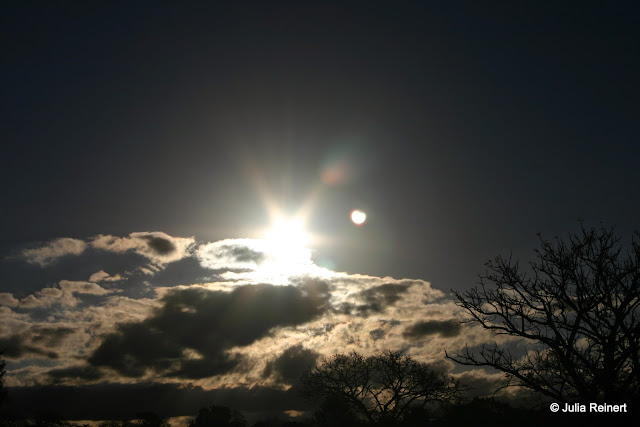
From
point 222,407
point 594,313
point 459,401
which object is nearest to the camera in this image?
point 594,313

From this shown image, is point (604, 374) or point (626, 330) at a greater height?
point (626, 330)

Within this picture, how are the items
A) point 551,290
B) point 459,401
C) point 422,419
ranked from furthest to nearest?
point 459,401 < point 422,419 < point 551,290

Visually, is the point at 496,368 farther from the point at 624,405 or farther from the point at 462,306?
the point at 624,405

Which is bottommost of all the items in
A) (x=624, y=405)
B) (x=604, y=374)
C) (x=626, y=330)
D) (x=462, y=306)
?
(x=624, y=405)

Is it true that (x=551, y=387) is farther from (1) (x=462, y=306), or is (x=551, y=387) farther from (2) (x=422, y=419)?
(2) (x=422, y=419)

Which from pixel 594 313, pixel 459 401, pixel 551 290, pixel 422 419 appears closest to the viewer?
pixel 594 313

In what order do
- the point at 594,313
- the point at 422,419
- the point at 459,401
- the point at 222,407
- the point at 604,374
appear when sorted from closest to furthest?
1. the point at 604,374
2. the point at 594,313
3. the point at 422,419
4. the point at 459,401
5. the point at 222,407

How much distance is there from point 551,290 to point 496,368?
349cm

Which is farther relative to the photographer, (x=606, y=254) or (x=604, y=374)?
(x=606, y=254)

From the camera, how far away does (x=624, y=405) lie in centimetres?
1197

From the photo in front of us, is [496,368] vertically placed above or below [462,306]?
below

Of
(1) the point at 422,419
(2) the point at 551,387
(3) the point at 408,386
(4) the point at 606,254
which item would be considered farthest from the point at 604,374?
(3) the point at 408,386

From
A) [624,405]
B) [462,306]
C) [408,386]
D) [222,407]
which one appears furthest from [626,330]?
[222,407]

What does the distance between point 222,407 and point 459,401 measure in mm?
75575
